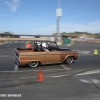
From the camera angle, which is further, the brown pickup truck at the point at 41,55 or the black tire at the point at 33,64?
the black tire at the point at 33,64

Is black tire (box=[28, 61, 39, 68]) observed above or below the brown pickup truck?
below

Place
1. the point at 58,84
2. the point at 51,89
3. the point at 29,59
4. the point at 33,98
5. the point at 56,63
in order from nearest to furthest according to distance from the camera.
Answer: the point at 33,98
the point at 51,89
the point at 58,84
the point at 29,59
the point at 56,63

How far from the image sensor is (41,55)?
1112cm

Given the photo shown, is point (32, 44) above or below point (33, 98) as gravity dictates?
above

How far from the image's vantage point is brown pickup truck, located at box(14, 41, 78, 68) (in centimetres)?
1066

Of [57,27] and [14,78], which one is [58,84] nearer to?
[14,78]

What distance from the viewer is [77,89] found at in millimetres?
6609

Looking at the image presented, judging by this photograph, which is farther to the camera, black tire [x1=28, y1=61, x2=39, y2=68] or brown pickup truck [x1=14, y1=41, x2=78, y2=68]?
black tire [x1=28, y1=61, x2=39, y2=68]

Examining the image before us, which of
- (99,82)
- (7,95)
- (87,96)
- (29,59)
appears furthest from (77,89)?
(29,59)

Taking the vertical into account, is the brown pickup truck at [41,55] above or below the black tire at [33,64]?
above

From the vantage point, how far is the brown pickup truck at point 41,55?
10656 millimetres

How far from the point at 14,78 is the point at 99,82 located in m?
4.14

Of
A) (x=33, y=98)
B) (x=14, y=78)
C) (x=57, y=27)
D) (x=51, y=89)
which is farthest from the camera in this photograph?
(x=57, y=27)

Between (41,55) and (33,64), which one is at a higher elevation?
(41,55)
